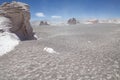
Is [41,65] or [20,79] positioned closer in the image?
[20,79]

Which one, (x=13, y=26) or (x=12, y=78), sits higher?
(x=13, y=26)

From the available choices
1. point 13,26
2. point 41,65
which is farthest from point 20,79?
point 13,26

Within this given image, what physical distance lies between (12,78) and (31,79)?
0.94 metres

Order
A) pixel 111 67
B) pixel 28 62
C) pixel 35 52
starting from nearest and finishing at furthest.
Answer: pixel 111 67, pixel 28 62, pixel 35 52

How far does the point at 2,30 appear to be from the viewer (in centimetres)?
1595

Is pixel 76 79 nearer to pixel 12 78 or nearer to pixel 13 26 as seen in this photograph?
pixel 12 78

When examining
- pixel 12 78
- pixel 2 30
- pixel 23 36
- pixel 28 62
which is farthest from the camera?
pixel 23 36

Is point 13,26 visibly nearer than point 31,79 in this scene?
No

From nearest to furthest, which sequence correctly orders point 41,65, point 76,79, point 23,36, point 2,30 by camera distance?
point 76,79 → point 41,65 → point 2,30 → point 23,36

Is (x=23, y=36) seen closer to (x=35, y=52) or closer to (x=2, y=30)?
(x=2, y=30)

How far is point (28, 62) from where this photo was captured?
8.45m

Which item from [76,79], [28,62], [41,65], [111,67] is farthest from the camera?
[28,62]

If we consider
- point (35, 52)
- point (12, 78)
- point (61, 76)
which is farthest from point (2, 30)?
point (61, 76)

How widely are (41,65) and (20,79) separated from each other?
1.76m
